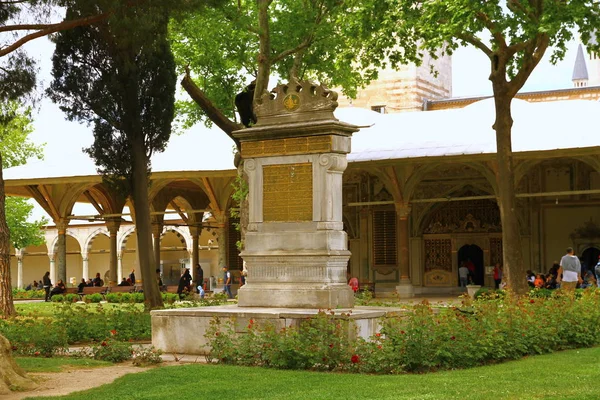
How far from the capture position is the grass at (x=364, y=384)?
8234 mm

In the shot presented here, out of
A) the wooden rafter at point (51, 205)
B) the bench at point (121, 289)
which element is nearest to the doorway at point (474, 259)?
the bench at point (121, 289)

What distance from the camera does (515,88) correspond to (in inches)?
744

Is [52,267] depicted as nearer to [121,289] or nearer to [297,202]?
[121,289]

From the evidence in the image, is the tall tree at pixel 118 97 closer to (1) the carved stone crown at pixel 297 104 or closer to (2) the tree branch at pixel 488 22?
(2) the tree branch at pixel 488 22

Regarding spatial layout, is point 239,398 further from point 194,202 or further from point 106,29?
point 194,202

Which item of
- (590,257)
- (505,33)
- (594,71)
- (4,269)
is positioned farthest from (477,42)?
(594,71)

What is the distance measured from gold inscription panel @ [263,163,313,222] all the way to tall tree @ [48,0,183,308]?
7.19m

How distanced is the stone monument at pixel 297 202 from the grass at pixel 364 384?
202 centimetres

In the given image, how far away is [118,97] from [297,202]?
329 inches

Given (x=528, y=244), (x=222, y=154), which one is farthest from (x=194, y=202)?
(x=528, y=244)

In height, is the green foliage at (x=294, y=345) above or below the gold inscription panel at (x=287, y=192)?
below

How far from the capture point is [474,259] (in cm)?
3319

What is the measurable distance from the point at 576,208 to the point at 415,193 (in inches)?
192

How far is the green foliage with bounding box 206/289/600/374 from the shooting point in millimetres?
10141
